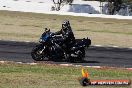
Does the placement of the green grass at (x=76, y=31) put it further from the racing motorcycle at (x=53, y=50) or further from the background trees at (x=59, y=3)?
the background trees at (x=59, y=3)

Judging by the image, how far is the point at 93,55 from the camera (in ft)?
81.4

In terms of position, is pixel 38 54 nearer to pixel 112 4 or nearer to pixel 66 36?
pixel 66 36

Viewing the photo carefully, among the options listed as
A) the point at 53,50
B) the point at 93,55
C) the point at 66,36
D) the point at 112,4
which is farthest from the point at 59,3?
the point at 66,36

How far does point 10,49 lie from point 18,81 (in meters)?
10.7

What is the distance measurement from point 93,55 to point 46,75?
9.11m

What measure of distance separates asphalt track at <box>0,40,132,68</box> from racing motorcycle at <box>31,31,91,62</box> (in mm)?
449

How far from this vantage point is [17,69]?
17156mm

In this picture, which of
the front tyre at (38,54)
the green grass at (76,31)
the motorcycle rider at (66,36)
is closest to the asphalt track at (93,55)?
the front tyre at (38,54)

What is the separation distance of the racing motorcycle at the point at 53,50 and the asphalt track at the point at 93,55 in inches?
17.7

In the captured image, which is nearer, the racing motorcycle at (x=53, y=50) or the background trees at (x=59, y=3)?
the racing motorcycle at (x=53, y=50)

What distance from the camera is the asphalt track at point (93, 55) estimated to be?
21.3 meters

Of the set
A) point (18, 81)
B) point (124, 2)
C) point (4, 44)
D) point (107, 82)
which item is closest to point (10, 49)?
point (4, 44)

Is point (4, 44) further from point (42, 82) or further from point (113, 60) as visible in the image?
point (42, 82)

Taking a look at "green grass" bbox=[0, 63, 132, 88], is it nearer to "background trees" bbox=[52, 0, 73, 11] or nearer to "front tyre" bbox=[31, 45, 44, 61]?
"front tyre" bbox=[31, 45, 44, 61]
